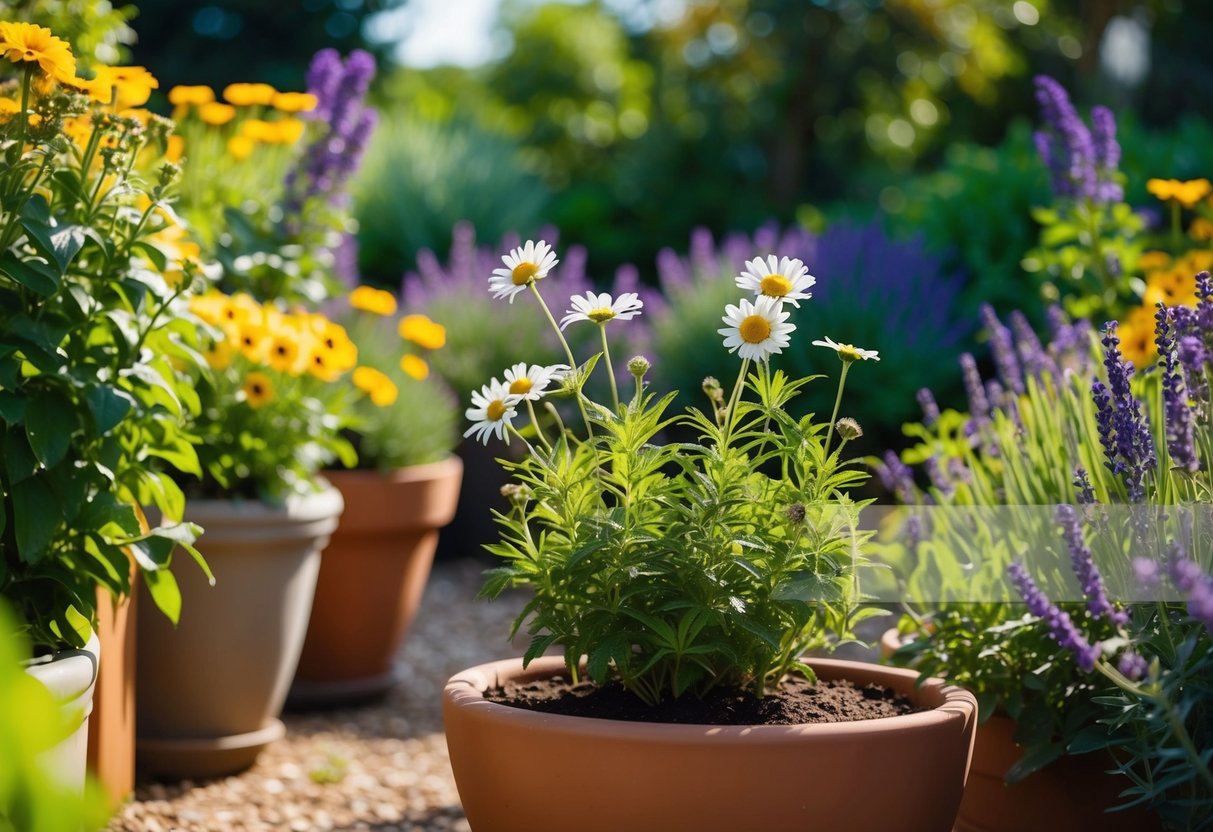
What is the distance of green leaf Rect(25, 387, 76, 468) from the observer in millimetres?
1650

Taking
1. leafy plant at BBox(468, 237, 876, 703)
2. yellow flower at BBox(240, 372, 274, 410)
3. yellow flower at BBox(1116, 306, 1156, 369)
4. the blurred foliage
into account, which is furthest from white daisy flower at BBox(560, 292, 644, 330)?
the blurred foliage

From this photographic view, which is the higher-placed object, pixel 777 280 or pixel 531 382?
pixel 777 280

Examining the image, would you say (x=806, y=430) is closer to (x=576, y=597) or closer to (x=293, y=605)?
(x=576, y=597)

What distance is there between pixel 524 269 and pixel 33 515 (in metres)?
0.73

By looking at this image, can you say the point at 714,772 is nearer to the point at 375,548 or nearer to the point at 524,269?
the point at 524,269

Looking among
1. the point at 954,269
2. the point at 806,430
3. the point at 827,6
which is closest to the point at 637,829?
the point at 806,430

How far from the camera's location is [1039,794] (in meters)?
1.90

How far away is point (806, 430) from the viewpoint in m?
1.53

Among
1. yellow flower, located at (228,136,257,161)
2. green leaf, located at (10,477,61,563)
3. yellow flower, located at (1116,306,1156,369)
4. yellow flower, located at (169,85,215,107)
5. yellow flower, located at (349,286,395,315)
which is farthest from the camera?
yellow flower, located at (349,286,395,315)

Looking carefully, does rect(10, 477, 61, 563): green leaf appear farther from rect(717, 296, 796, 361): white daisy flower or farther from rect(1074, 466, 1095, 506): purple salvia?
rect(1074, 466, 1095, 506): purple salvia

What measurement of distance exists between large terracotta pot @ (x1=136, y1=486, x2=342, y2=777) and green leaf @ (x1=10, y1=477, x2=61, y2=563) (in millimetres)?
773

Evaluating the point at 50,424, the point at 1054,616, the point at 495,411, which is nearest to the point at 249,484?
the point at 50,424

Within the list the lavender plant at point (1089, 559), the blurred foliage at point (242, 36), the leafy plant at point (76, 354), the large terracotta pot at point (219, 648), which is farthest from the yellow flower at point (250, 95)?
the blurred foliage at point (242, 36)

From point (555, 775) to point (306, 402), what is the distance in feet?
4.50
